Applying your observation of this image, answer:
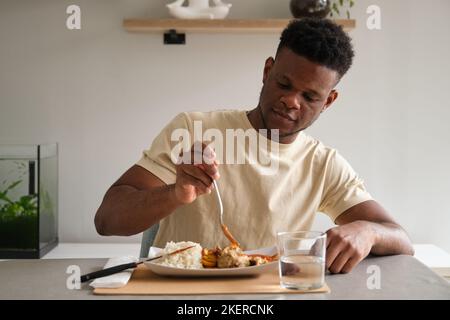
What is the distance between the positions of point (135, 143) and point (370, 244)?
5.21 ft

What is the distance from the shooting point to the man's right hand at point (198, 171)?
1.16 meters

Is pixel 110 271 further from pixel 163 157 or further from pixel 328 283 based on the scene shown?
pixel 163 157

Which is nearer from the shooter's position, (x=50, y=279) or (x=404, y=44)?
(x=50, y=279)

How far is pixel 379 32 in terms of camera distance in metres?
2.67

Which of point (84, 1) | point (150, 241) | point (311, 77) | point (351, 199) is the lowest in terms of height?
point (150, 241)

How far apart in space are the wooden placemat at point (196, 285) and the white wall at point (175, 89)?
161cm

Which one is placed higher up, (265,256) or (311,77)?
(311,77)

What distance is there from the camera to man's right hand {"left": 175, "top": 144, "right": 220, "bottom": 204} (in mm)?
1160

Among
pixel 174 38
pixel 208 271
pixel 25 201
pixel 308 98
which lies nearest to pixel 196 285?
pixel 208 271
